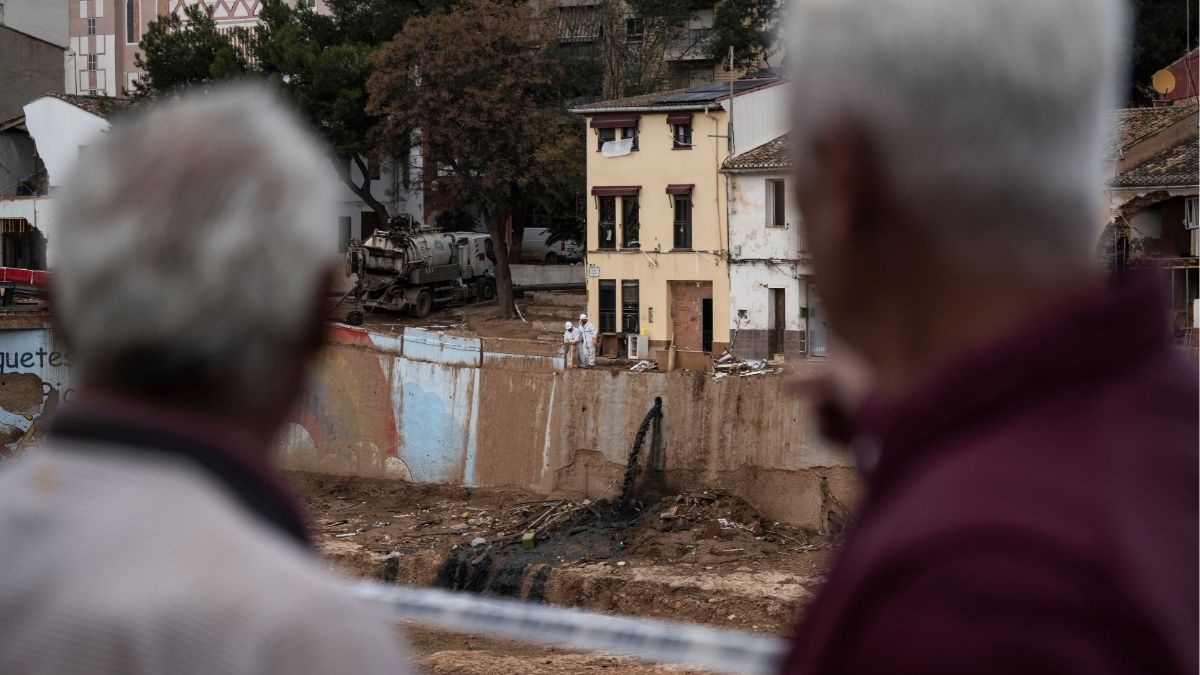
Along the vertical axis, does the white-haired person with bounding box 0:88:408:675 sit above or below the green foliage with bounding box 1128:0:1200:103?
below

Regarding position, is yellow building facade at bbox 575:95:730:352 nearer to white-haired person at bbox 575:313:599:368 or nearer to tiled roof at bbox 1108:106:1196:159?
white-haired person at bbox 575:313:599:368

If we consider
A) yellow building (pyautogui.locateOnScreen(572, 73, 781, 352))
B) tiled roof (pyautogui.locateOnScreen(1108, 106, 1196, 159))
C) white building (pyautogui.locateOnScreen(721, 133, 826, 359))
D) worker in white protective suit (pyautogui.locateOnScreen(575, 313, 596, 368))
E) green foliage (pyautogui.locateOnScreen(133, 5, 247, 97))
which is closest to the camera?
worker in white protective suit (pyautogui.locateOnScreen(575, 313, 596, 368))

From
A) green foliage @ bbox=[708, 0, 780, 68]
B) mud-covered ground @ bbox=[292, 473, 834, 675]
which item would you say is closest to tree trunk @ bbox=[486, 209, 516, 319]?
green foliage @ bbox=[708, 0, 780, 68]

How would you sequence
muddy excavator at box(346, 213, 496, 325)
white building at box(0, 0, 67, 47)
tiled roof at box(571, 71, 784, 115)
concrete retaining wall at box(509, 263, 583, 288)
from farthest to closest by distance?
white building at box(0, 0, 67, 47) → concrete retaining wall at box(509, 263, 583, 288) → muddy excavator at box(346, 213, 496, 325) → tiled roof at box(571, 71, 784, 115)

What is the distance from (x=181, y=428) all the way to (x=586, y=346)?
24.9 metres

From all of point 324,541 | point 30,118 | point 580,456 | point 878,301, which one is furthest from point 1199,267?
point 30,118

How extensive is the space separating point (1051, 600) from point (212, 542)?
89cm

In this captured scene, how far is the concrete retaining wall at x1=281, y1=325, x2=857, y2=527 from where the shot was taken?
72.3 ft

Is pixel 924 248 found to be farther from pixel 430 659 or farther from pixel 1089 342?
pixel 430 659

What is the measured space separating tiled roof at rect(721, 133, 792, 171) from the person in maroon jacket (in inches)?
1226

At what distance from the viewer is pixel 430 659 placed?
14508mm

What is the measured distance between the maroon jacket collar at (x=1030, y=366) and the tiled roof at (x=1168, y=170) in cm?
2758

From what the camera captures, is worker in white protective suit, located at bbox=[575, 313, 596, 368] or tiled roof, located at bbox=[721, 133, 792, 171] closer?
worker in white protective suit, located at bbox=[575, 313, 596, 368]

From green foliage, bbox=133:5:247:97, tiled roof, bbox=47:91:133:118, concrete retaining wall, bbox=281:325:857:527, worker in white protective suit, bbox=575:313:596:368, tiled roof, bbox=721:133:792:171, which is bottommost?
concrete retaining wall, bbox=281:325:857:527
